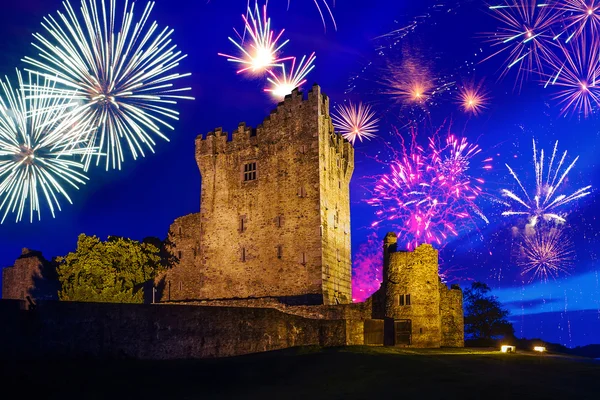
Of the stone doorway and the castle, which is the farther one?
the stone doorway

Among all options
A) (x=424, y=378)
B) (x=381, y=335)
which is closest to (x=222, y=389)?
(x=424, y=378)

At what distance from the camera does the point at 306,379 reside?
18.8 m

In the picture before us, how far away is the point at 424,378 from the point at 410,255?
50.5ft

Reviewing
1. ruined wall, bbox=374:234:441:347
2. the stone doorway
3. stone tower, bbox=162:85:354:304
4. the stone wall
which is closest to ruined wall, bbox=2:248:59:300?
stone tower, bbox=162:85:354:304

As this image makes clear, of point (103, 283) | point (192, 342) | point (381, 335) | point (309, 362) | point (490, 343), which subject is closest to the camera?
point (309, 362)

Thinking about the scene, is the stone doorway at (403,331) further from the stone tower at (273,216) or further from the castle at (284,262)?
the stone tower at (273,216)

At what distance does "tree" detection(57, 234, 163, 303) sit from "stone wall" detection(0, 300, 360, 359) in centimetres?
1233

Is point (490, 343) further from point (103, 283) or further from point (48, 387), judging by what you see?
point (48, 387)

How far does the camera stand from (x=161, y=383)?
1850 centimetres

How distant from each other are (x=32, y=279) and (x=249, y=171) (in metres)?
19.9

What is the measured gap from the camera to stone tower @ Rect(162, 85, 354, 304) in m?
38.2

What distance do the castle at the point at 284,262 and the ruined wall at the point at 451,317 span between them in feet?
0.20

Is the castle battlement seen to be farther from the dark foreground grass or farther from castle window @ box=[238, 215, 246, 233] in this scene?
the dark foreground grass

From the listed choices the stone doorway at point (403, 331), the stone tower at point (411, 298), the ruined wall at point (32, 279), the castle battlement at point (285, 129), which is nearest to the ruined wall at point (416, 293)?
the stone tower at point (411, 298)
